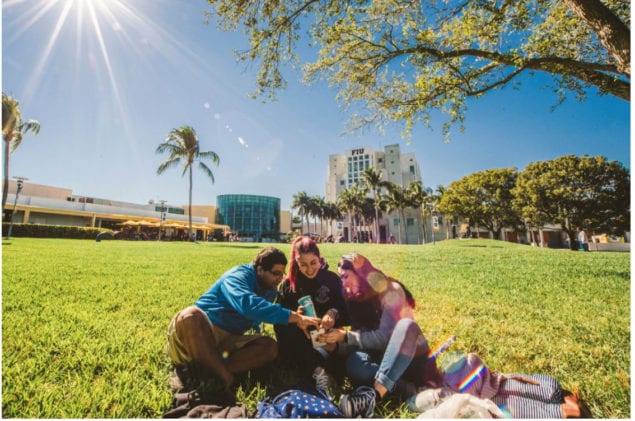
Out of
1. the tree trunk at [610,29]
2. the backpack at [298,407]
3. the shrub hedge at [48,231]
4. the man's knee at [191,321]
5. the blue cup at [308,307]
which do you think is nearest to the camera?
the backpack at [298,407]

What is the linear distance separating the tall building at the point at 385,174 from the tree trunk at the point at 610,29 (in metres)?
49.3

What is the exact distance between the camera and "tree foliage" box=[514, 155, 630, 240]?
2742cm

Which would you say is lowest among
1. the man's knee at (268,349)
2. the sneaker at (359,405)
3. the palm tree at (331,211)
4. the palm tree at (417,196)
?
the sneaker at (359,405)

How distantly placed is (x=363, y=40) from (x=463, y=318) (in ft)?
18.7

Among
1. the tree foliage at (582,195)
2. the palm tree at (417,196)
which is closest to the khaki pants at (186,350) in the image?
the tree foliage at (582,195)

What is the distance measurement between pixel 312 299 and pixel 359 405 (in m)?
1.04

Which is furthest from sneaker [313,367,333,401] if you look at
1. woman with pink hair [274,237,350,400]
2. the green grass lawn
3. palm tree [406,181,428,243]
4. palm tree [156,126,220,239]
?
palm tree [406,181,428,243]

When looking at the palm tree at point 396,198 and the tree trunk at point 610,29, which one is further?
the palm tree at point 396,198

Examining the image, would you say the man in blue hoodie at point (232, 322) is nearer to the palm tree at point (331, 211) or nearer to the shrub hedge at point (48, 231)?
the shrub hedge at point (48, 231)

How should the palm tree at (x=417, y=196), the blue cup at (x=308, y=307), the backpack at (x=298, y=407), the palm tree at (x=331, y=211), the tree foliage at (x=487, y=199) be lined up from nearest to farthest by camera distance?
1. the backpack at (x=298, y=407)
2. the blue cup at (x=308, y=307)
3. the tree foliage at (x=487, y=199)
4. the palm tree at (x=417, y=196)
5. the palm tree at (x=331, y=211)

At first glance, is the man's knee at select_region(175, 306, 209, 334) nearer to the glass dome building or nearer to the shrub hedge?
the shrub hedge

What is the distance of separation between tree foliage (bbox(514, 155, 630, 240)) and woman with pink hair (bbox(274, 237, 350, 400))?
35.8 meters

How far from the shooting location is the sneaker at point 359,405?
6.78 ft

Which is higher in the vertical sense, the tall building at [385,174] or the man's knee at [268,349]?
the tall building at [385,174]
